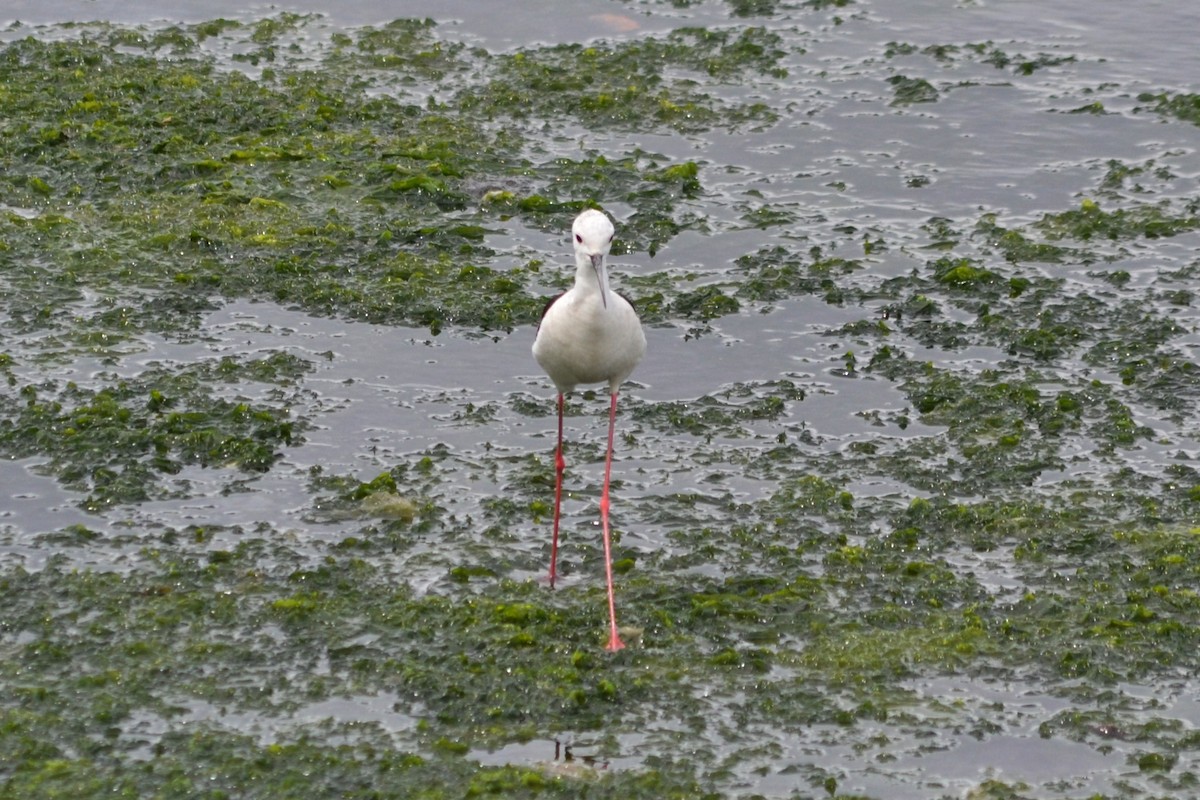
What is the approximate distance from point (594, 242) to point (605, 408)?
1.82 m

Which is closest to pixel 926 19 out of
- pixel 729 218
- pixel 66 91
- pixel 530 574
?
pixel 729 218

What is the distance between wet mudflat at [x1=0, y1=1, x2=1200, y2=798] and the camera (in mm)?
5340

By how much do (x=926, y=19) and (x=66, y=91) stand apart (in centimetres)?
637

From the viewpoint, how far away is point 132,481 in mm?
6766

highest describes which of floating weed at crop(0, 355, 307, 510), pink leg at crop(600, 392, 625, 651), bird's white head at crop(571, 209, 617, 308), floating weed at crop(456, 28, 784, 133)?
floating weed at crop(456, 28, 784, 133)

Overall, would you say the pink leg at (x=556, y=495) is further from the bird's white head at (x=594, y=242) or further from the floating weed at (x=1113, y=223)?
the floating weed at (x=1113, y=223)

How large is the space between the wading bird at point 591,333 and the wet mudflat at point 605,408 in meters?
0.58

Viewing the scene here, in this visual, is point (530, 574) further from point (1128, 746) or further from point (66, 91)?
point (66, 91)

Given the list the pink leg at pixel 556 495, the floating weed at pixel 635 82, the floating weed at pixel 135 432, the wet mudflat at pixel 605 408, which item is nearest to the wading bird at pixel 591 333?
the pink leg at pixel 556 495

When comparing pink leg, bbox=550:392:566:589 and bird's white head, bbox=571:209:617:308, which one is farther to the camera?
pink leg, bbox=550:392:566:589

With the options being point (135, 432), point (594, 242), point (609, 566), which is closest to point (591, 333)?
point (594, 242)

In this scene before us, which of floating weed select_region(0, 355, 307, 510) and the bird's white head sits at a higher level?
the bird's white head

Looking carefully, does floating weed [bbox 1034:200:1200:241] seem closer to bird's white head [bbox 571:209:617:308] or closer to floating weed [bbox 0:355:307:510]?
bird's white head [bbox 571:209:617:308]

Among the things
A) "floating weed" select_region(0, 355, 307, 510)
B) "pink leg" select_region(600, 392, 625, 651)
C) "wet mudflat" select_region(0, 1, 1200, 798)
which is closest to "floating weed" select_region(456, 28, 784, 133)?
"wet mudflat" select_region(0, 1, 1200, 798)
